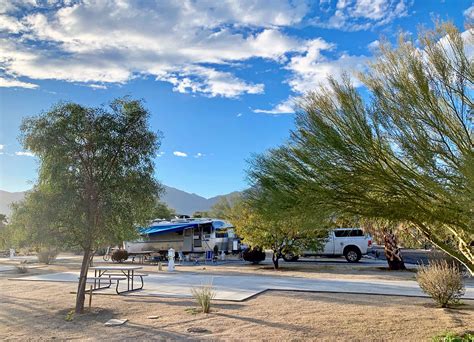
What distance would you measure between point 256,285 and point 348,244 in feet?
38.1

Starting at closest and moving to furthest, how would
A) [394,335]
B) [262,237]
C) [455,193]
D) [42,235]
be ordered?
[455,193], [394,335], [42,235], [262,237]

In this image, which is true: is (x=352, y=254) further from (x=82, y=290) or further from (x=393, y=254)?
(x=82, y=290)

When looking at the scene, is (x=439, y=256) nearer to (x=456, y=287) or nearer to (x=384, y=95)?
(x=456, y=287)

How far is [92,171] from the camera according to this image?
10.3 m

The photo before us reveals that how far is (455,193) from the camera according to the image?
5793 mm

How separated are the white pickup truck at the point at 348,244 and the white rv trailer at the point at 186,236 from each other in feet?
17.2

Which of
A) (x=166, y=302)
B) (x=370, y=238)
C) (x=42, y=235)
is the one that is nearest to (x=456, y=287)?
(x=166, y=302)

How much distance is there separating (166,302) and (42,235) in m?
3.35

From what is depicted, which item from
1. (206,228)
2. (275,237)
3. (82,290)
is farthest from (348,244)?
(82,290)

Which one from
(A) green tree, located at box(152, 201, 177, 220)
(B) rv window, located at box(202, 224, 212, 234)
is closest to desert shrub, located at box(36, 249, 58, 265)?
(A) green tree, located at box(152, 201, 177, 220)

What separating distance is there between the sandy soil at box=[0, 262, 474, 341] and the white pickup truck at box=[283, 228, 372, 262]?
12.8 metres

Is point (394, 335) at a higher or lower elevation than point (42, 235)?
lower

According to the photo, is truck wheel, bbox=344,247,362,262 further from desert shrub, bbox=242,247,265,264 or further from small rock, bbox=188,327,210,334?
small rock, bbox=188,327,210,334

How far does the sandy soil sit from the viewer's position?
7.73m
